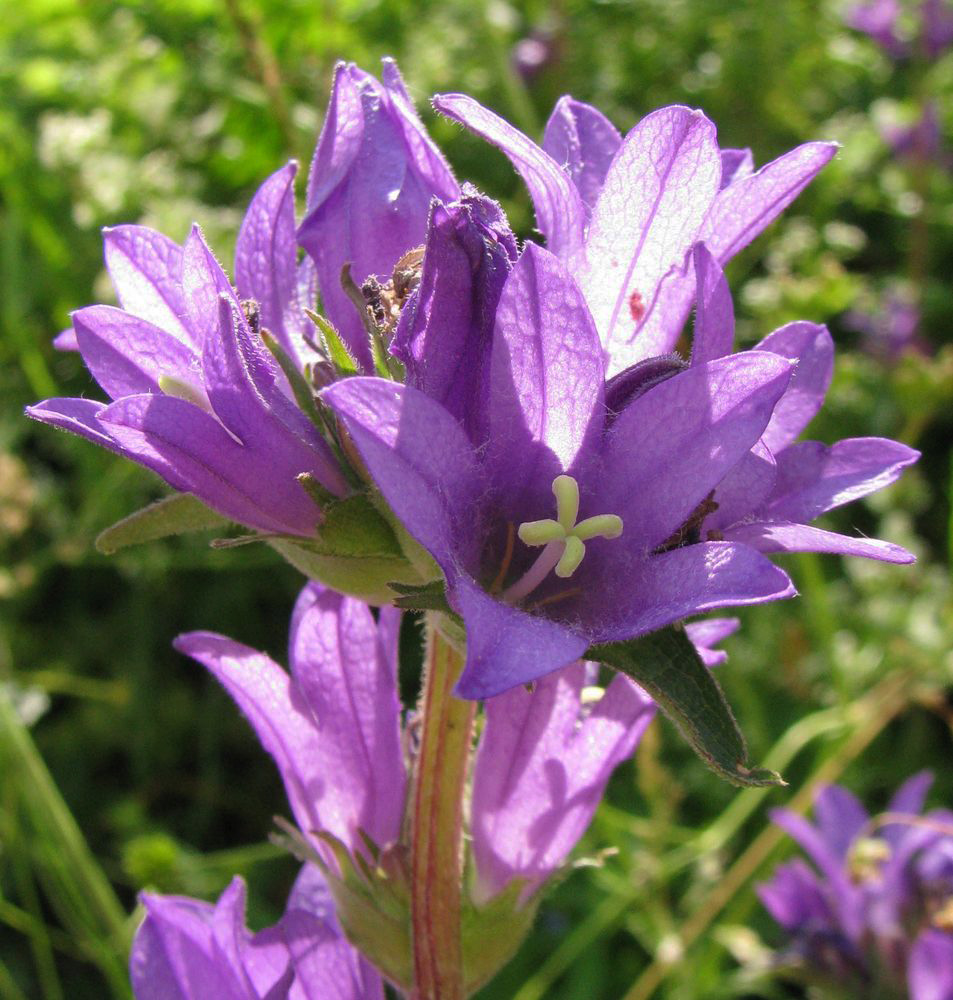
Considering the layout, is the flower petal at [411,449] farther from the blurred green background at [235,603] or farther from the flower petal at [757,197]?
the blurred green background at [235,603]

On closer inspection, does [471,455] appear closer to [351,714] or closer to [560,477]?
[560,477]

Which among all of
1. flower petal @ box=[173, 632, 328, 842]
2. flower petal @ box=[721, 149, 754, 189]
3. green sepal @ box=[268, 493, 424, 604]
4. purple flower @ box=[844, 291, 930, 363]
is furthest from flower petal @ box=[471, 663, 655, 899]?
purple flower @ box=[844, 291, 930, 363]

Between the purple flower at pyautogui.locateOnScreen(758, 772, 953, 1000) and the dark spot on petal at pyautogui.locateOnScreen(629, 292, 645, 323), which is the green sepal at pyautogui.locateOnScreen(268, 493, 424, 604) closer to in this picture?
the dark spot on petal at pyautogui.locateOnScreen(629, 292, 645, 323)

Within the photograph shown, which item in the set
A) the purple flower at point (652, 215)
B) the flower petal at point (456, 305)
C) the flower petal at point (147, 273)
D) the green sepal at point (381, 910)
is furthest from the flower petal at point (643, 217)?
the green sepal at point (381, 910)

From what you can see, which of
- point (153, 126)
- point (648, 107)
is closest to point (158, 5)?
point (153, 126)

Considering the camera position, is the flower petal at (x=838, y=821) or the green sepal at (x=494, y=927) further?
the flower petal at (x=838, y=821)

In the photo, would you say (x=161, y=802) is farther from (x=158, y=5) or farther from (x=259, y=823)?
(x=158, y=5)
